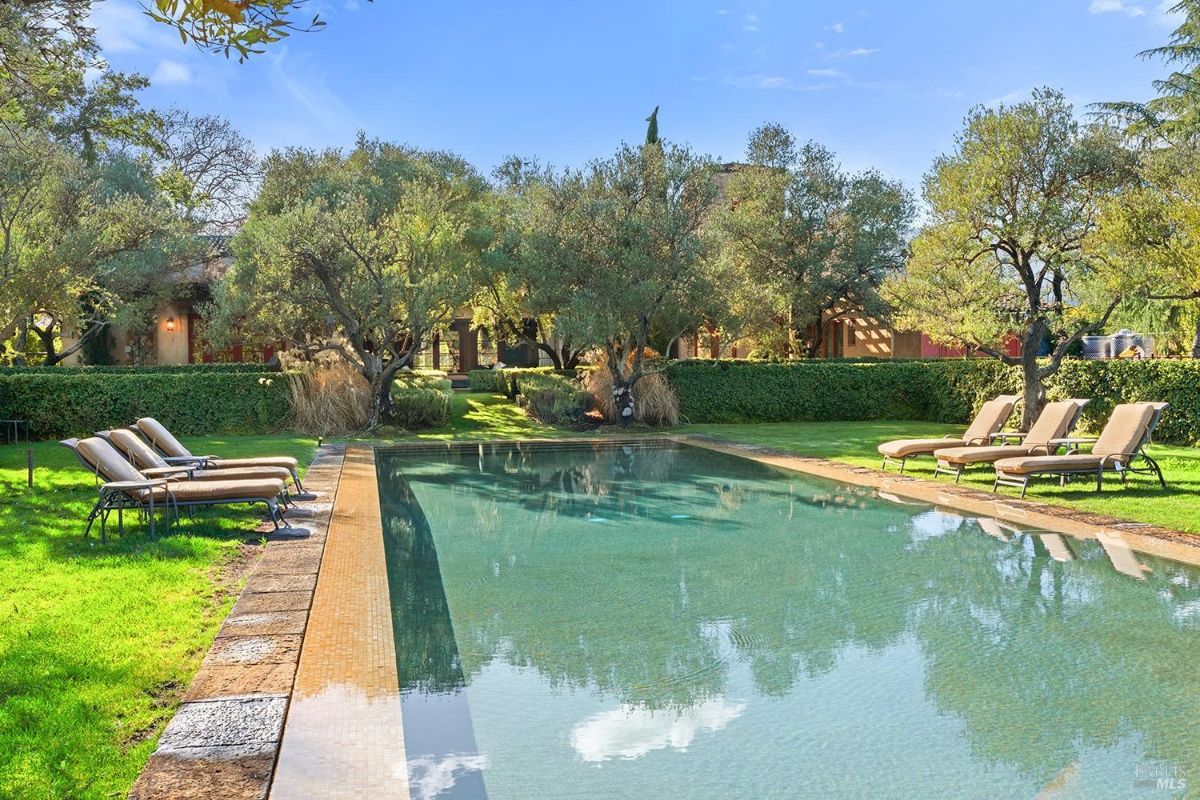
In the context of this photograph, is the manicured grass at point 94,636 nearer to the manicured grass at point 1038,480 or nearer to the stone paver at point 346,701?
the stone paver at point 346,701

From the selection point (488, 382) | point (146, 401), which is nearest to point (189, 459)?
point (146, 401)

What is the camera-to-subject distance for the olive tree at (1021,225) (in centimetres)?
1442

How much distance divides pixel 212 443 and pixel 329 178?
8.29 meters

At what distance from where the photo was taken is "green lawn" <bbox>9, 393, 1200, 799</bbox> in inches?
140

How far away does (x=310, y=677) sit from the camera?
4.41 meters

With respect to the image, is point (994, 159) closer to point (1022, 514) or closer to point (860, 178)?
point (1022, 514)

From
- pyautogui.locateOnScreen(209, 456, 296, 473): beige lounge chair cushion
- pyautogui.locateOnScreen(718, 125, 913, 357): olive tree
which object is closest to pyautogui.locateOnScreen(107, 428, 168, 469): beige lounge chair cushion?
pyautogui.locateOnScreen(209, 456, 296, 473): beige lounge chair cushion

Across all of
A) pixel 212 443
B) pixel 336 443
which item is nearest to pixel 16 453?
pixel 212 443

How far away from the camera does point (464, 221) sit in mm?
20938

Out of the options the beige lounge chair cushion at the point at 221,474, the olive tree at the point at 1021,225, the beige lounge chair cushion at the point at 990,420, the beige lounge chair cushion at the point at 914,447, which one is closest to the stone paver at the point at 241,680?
the beige lounge chair cushion at the point at 221,474

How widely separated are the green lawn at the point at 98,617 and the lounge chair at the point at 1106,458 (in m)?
0.28

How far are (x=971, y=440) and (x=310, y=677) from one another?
10.7 m

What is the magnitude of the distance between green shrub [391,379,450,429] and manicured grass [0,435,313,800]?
1004 centimetres

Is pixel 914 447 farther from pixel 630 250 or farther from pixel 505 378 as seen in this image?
pixel 505 378
